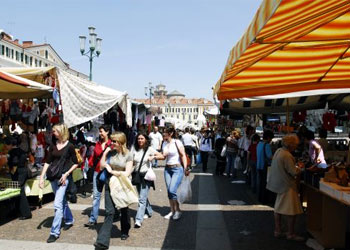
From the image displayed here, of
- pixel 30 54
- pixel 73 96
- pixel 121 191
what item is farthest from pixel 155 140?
pixel 30 54

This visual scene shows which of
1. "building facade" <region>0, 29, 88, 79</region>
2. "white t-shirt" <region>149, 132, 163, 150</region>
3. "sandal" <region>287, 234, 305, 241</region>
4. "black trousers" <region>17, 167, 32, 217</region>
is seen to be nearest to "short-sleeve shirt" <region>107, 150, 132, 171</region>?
"black trousers" <region>17, 167, 32, 217</region>

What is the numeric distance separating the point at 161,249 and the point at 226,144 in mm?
7455

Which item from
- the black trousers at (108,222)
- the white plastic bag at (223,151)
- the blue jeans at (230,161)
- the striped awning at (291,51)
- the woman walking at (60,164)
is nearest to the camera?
the striped awning at (291,51)

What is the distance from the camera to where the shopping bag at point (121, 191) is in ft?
16.6

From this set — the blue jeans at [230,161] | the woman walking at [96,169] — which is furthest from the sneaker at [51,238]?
the blue jeans at [230,161]

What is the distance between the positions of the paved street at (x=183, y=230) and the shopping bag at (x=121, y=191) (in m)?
0.61

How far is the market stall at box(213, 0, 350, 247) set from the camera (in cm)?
256

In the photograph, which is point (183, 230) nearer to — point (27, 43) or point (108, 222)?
point (108, 222)

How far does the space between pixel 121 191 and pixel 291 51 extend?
292 centimetres

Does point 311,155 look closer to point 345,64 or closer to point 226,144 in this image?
point 345,64

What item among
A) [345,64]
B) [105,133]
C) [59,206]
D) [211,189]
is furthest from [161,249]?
[211,189]

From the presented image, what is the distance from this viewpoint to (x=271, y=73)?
483 centimetres

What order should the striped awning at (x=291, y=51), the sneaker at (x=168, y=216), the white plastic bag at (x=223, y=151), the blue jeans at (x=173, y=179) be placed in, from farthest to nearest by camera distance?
the white plastic bag at (x=223, y=151), the sneaker at (x=168, y=216), the blue jeans at (x=173, y=179), the striped awning at (x=291, y=51)

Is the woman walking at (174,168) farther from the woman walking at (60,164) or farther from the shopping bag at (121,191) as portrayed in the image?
the woman walking at (60,164)
